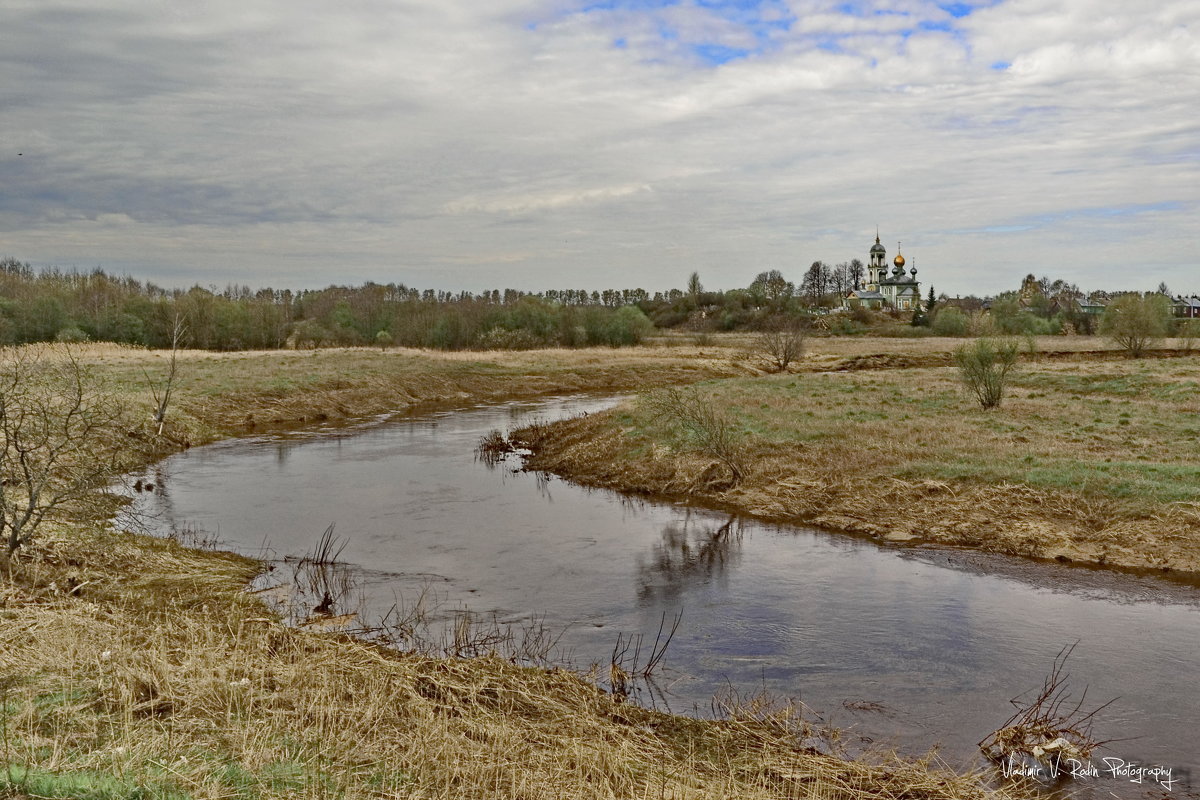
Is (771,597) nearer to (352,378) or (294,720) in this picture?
(294,720)

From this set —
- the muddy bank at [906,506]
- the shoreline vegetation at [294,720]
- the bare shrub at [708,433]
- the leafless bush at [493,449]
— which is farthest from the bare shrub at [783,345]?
the shoreline vegetation at [294,720]

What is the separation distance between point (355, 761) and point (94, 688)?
2.99 metres

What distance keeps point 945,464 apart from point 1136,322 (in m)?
46.6

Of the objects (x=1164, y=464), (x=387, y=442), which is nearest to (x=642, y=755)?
(x=1164, y=464)

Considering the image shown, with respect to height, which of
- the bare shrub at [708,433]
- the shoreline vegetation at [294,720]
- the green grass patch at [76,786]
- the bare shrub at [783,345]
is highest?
the bare shrub at [783,345]

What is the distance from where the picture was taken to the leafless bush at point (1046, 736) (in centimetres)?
884

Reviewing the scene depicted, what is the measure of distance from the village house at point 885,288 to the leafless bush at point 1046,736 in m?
141

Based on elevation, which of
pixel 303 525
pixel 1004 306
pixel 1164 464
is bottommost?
pixel 303 525

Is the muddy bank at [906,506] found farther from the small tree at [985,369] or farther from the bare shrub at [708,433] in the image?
the small tree at [985,369]

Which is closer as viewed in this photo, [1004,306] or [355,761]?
[355,761]

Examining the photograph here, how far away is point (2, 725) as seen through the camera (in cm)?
703

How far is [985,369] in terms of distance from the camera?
30.2 metres

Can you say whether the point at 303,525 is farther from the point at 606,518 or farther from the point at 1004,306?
the point at 1004,306

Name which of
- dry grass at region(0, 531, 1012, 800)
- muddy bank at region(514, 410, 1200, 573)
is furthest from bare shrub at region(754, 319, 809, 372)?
dry grass at region(0, 531, 1012, 800)
